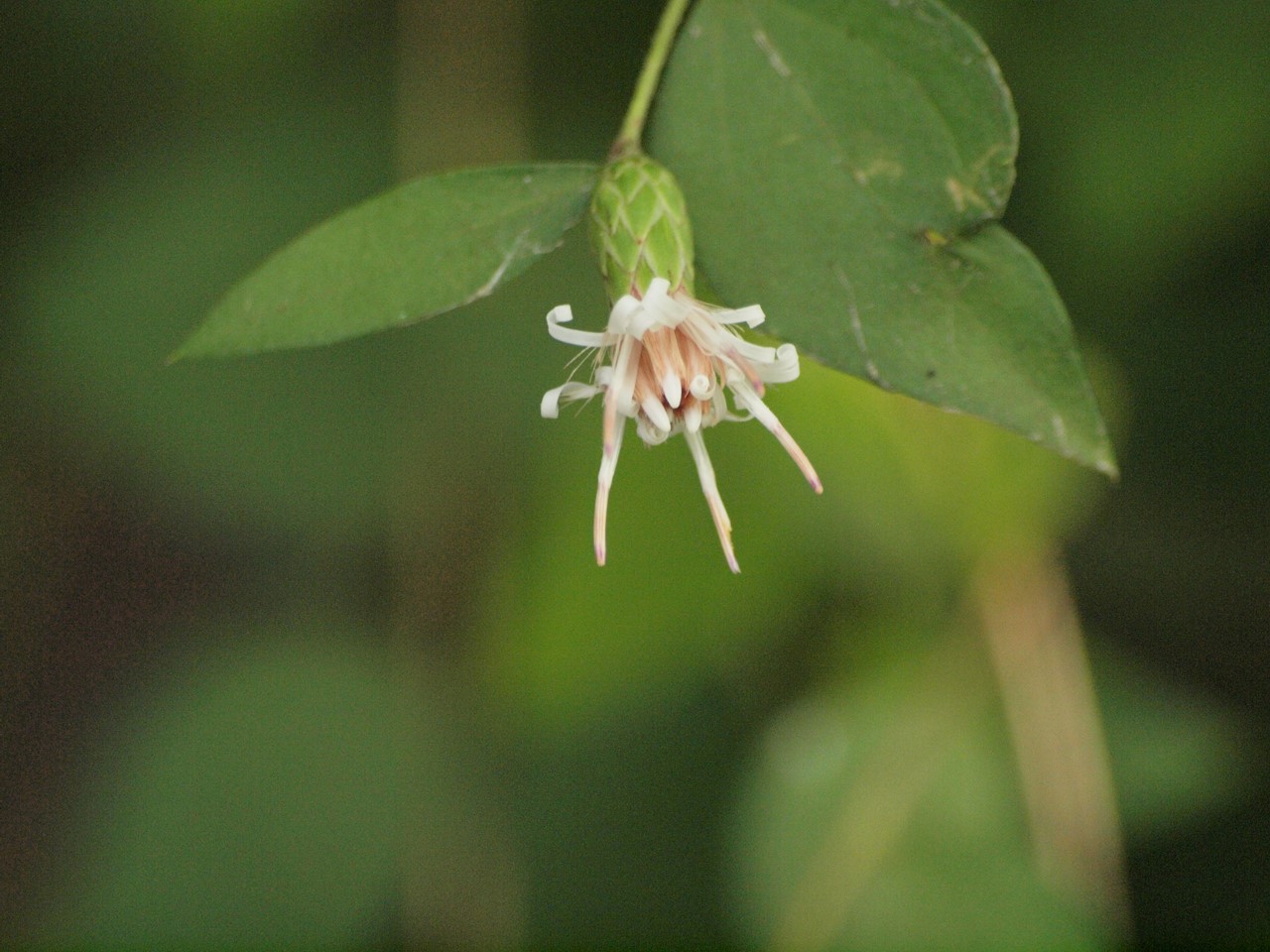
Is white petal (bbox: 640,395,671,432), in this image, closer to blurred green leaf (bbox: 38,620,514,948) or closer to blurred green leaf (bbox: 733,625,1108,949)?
blurred green leaf (bbox: 733,625,1108,949)

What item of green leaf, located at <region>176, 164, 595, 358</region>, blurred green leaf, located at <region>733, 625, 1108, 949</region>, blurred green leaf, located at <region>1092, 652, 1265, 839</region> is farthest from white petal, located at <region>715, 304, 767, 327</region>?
blurred green leaf, located at <region>1092, 652, 1265, 839</region>

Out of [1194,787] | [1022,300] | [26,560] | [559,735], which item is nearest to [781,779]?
[559,735]

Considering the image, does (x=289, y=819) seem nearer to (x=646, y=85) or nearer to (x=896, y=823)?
(x=896, y=823)

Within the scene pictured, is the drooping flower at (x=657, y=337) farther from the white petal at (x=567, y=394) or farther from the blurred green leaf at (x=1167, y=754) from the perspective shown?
the blurred green leaf at (x=1167, y=754)

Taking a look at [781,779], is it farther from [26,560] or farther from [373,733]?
[26,560]

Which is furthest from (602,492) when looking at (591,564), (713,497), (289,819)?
(289,819)

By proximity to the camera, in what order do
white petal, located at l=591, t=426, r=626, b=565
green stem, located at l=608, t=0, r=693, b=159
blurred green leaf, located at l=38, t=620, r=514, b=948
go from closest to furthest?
1. white petal, located at l=591, t=426, r=626, b=565
2. green stem, located at l=608, t=0, r=693, b=159
3. blurred green leaf, located at l=38, t=620, r=514, b=948
